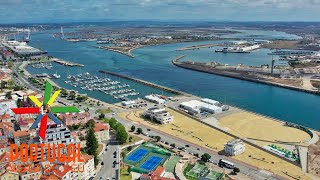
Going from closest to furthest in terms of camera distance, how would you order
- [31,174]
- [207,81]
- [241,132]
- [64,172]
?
[64,172]
[31,174]
[241,132]
[207,81]

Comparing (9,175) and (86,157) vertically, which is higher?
(86,157)

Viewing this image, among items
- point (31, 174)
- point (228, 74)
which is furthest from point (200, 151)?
point (228, 74)

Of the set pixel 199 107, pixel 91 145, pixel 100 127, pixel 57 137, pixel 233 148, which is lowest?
pixel 233 148

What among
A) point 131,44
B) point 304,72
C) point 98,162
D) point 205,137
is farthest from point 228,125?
point 131,44

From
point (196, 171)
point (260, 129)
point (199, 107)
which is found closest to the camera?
point (196, 171)

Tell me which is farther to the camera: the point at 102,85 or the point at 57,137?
the point at 102,85

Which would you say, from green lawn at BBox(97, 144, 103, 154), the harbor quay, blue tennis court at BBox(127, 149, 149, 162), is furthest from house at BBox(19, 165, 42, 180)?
the harbor quay

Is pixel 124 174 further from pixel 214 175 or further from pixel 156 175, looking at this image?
pixel 214 175
